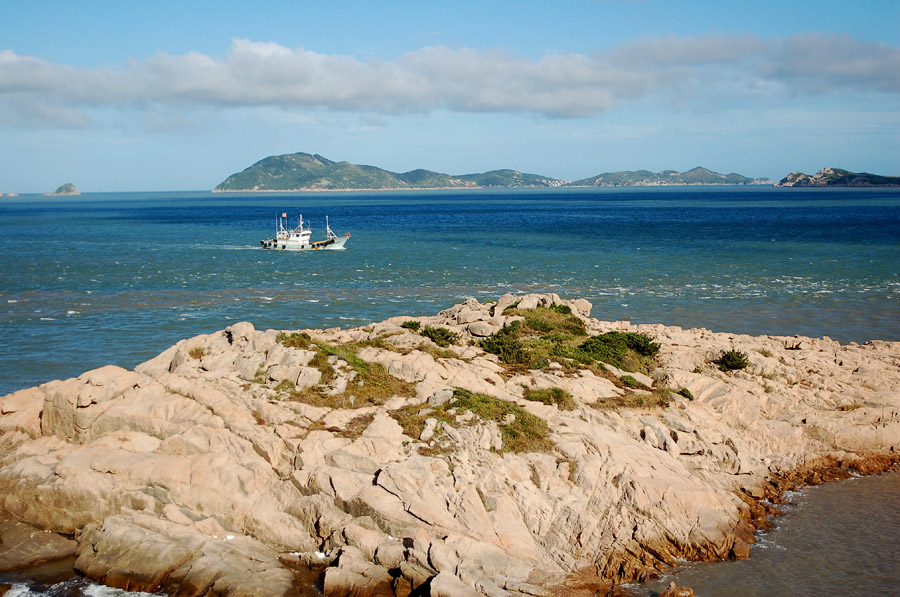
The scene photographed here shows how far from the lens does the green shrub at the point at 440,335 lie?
27.5m

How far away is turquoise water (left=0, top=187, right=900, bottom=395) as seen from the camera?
40.3m

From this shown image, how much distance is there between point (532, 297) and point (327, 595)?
22121 millimetres

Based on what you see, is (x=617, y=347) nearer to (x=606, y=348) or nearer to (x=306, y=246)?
(x=606, y=348)

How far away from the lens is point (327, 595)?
1515 cm

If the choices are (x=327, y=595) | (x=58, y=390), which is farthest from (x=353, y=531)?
(x=58, y=390)

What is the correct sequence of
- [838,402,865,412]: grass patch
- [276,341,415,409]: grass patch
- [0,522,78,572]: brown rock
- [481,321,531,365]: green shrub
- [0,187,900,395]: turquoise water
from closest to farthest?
[0,522,78,572]: brown rock → [276,341,415,409]: grass patch → [838,402,865,412]: grass patch → [481,321,531,365]: green shrub → [0,187,900,395]: turquoise water

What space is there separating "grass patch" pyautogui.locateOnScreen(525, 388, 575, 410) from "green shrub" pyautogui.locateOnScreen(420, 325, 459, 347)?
5.44 meters

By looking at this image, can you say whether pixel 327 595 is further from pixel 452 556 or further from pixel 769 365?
pixel 769 365

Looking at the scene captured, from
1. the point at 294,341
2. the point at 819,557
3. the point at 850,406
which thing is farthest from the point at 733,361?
the point at 294,341

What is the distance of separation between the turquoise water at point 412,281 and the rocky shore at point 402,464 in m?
13.3

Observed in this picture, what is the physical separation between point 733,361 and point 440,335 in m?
11.5

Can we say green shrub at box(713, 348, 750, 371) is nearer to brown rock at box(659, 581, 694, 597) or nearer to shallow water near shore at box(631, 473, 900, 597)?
shallow water near shore at box(631, 473, 900, 597)

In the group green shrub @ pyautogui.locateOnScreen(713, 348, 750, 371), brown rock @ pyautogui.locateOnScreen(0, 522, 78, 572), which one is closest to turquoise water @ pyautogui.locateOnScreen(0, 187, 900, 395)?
green shrub @ pyautogui.locateOnScreen(713, 348, 750, 371)

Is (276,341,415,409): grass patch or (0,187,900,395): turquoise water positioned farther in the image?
(0,187,900,395): turquoise water
